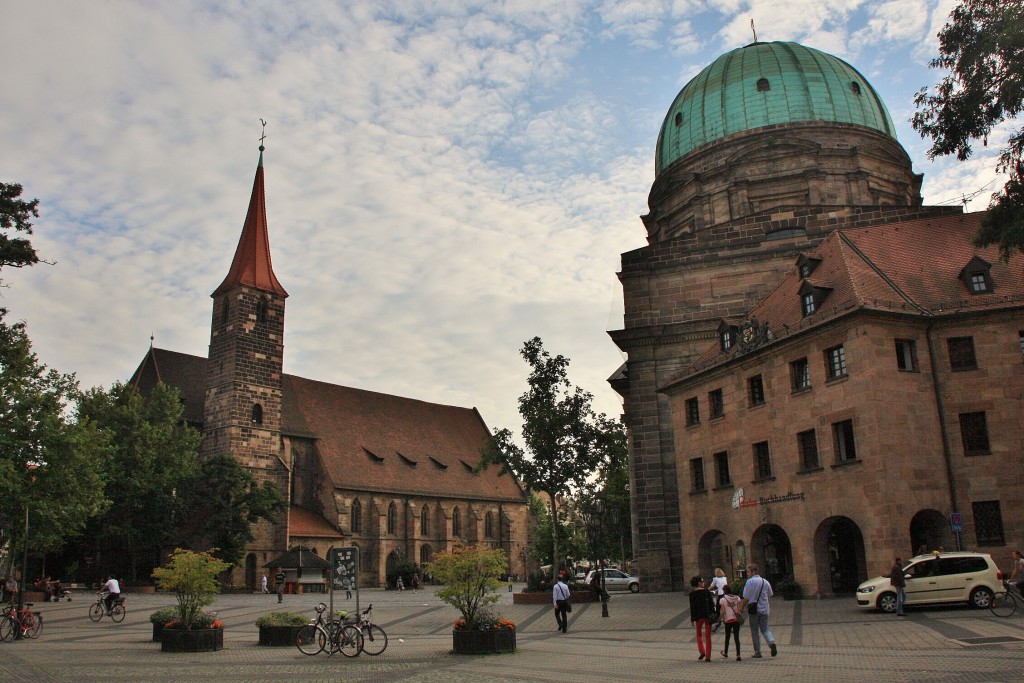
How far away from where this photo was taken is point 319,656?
18391 mm

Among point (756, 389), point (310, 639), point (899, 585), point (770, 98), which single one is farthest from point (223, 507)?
point (899, 585)

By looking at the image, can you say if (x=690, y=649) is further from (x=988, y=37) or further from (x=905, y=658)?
(x=988, y=37)

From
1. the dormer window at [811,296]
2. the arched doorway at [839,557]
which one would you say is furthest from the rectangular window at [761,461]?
the dormer window at [811,296]

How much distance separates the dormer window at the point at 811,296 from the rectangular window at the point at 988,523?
769cm

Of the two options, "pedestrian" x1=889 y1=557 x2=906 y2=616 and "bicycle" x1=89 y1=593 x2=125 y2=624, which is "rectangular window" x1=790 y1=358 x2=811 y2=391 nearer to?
"pedestrian" x1=889 y1=557 x2=906 y2=616

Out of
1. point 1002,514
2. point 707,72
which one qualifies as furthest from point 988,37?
point 707,72

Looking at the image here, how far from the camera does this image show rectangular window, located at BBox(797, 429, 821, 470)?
28609mm

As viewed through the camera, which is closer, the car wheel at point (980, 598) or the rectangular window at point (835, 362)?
the car wheel at point (980, 598)

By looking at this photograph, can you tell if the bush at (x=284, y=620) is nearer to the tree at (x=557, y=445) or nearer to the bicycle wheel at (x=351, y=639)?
the bicycle wheel at (x=351, y=639)

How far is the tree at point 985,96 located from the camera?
18734 millimetres

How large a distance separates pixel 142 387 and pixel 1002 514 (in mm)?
53083

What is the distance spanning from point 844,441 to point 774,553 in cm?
642

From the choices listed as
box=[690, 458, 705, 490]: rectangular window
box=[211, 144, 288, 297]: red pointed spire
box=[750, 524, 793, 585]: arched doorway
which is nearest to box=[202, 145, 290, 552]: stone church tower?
box=[211, 144, 288, 297]: red pointed spire

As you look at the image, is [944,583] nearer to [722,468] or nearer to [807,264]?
[722,468]
